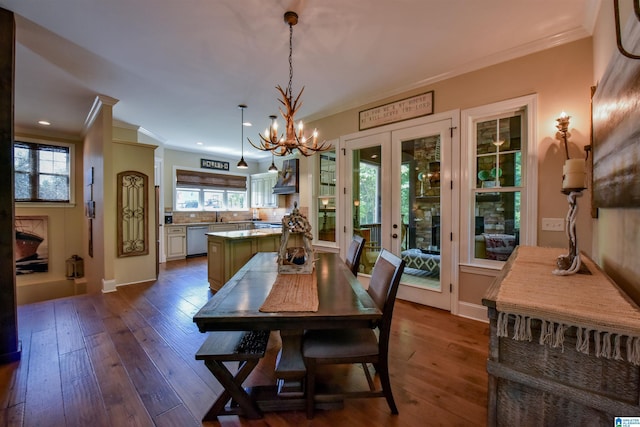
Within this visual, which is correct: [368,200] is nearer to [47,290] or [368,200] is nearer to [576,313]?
[576,313]

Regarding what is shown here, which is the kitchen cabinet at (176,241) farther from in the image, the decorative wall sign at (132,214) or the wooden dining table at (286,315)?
the wooden dining table at (286,315)

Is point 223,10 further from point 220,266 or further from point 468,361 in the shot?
point 468,361

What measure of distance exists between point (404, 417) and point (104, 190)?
14.5ft

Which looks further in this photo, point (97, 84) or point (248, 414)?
point (97, 84)

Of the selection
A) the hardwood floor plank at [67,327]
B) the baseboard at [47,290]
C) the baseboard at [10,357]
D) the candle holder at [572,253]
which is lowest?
the baseboard at [47,290]

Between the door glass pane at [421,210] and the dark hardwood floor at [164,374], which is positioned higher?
the door glass pane at [421,210]

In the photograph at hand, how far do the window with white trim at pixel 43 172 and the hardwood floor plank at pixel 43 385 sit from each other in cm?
372

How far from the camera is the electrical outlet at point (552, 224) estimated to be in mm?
2365

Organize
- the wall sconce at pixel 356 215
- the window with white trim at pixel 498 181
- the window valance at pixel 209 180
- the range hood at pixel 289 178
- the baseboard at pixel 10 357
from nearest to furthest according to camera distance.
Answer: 1. the baseboard at pixel 10 357
2. the window with white trim at pixel 498 181
3. the wall sconce at pixel 356 215
4. the range hood at pixel 289 178
5. the window valance at pixel 209 180

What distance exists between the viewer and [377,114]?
357 centimetres

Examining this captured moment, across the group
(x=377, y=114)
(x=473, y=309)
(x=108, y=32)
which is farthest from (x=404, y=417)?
(x=108, y=32)

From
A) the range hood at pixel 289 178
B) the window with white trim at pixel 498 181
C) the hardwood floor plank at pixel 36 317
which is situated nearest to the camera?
the window with white trim at pixel 498 181

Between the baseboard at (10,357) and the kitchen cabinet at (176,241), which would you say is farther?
the kitchen cabinet at (176,241)

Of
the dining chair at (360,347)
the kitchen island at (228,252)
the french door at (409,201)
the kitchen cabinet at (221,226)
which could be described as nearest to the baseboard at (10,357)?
the kitchen island at (228,252)
